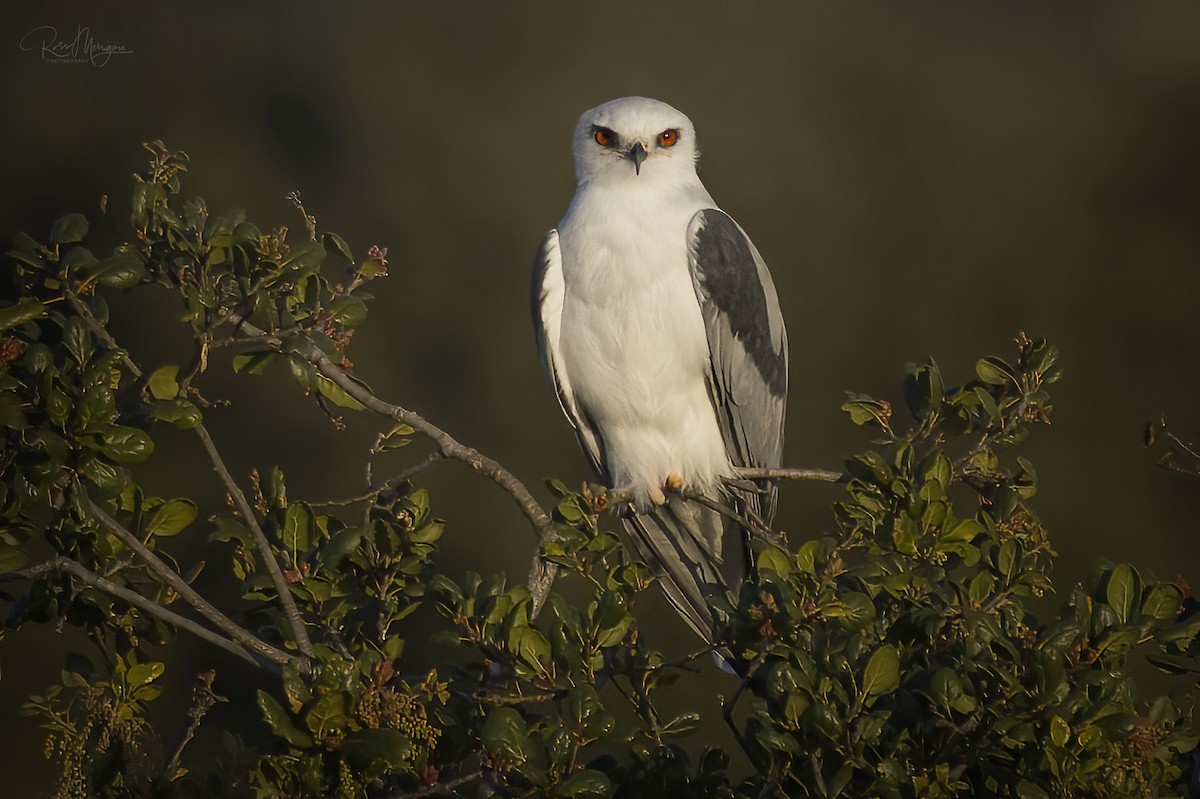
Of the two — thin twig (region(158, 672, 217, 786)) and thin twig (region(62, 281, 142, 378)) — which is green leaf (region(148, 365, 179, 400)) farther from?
thin twig (region(158, 672, 217, 786))

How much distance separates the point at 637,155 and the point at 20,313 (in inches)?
72.0

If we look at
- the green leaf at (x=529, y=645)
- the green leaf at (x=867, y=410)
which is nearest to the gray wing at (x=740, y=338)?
the green leaf at (x=867, y=410)

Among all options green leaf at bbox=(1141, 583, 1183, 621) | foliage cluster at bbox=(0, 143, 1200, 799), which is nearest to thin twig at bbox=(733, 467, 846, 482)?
foliage cluster at bbox=(0, 143, 1200, 799)

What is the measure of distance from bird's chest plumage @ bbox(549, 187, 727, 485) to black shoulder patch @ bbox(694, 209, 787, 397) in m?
0.05

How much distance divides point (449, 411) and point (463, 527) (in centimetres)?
87

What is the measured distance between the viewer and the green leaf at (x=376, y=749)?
1.71 m

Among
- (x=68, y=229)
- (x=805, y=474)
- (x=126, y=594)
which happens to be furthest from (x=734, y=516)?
(x=68, y=229)

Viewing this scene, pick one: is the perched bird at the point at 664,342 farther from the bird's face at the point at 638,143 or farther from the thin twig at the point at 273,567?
the thin twig at the point at 273,567

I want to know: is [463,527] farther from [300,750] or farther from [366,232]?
[300,750]

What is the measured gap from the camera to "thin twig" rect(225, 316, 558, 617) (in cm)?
219

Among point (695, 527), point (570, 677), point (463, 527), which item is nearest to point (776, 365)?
point (695, 527)

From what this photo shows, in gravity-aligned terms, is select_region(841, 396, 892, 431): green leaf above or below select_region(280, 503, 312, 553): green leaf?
above

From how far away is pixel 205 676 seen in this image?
1969 millimetres

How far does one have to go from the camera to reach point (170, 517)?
2076 millimetres
